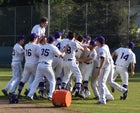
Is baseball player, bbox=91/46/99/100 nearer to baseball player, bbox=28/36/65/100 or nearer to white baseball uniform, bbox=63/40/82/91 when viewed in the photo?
white baseball uniform, bbox=63/40/82/91

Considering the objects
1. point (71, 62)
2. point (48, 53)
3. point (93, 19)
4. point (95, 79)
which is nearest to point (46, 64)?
point (48, 53)

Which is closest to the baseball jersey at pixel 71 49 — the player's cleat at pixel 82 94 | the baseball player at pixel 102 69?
the baseball player at pixel 102 69

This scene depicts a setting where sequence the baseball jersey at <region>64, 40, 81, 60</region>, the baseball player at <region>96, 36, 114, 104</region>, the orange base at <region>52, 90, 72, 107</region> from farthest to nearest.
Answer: the baseball jersey at <region>64, 40, 81, 60</region>, the baseball player at <region>96, 36, 114, 104</region>, the orange base at <region>52, 90, 72, 107</region>

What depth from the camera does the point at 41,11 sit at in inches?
1833

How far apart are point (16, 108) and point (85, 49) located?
4.21m

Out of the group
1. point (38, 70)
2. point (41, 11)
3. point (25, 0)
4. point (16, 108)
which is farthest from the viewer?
point (25, 0)

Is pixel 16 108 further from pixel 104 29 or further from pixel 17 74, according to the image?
pixel 104 29

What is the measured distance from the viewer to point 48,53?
18.5 metres

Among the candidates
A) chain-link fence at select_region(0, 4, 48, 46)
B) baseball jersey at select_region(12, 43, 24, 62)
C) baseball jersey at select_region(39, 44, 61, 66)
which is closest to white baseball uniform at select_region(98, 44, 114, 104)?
baseball jersey at select_region(39, 44, 61, 66)

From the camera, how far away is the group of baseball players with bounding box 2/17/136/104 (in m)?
18.6

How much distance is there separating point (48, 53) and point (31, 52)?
2.85ft

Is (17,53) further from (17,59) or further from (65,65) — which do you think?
(65,65)

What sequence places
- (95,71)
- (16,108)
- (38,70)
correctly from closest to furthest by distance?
(16,108) → (38,70) → (95,71)

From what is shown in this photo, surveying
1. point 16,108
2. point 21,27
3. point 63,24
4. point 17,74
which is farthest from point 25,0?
point 16,108
